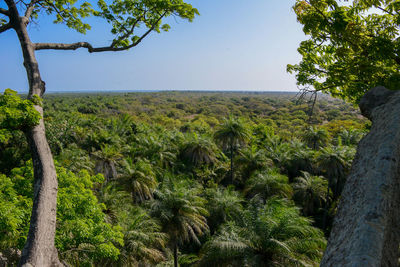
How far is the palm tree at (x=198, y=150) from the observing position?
29.4 meters

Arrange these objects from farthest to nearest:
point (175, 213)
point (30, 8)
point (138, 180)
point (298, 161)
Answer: point (298, 161)
point (138, 180)
point (175, 213)
point (30, 8)

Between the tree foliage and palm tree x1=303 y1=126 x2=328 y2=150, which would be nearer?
the tree foliage

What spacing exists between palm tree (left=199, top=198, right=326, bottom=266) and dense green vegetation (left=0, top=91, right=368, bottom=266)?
0.04 meters

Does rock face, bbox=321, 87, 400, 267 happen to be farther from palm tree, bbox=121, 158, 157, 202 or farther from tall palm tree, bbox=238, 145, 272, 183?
tall palm tree, bbox=238, 145, 272, 183

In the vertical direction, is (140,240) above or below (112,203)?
below

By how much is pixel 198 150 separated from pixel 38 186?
25.2 metres

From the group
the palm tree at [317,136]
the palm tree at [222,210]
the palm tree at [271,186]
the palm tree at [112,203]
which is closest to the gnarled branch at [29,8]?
the palm tree at [112,203]

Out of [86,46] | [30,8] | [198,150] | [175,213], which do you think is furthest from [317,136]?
[30,8]

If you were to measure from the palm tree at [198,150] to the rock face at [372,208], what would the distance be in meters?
27.2

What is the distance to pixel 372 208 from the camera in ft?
5.31

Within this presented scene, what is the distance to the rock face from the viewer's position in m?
1.44

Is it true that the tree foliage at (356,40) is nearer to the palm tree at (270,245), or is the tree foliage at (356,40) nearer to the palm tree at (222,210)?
the palm tree at (270,245)

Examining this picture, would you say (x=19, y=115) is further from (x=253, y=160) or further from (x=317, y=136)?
(x=317, y=136)

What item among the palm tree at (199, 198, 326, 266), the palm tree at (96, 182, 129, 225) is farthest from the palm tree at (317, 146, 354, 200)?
the palm tree at (96, 182, 129, 225)
